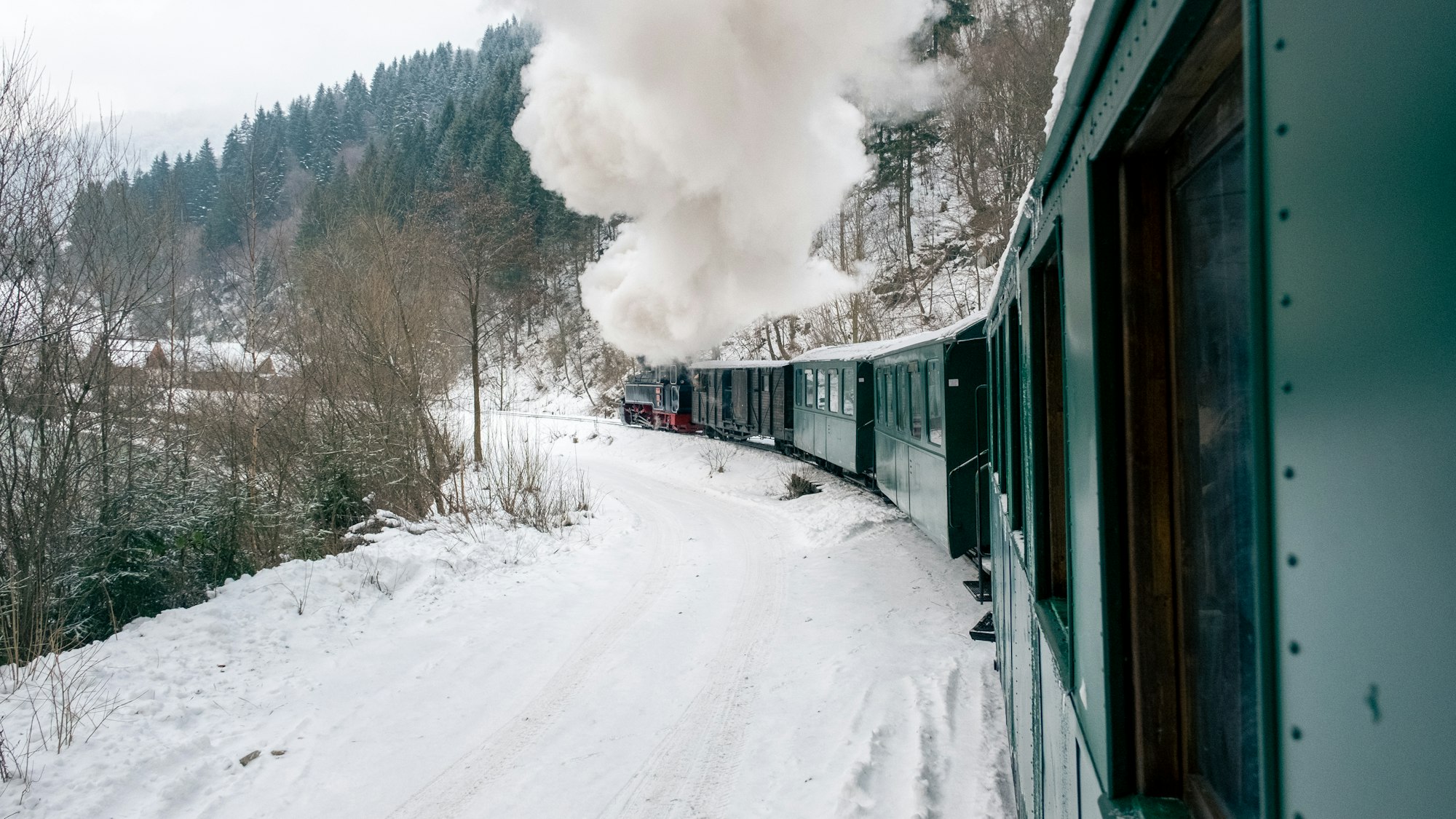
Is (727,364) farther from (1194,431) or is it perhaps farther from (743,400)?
(1194,431)

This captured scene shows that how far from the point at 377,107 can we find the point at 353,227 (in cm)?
8214

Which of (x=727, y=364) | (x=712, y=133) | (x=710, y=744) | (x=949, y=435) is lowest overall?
(x=710, y=744)

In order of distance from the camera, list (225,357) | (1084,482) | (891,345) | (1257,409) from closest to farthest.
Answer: (1257,409) → (1084,482) → (225,357) → (891,345)

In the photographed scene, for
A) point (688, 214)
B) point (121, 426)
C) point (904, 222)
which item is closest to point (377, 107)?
point (904, 222)

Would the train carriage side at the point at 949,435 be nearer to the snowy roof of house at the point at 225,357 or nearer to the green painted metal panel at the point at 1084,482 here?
the green painted metal panel at the point at 1084,482

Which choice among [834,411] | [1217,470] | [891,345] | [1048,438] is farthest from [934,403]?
[1217,470]

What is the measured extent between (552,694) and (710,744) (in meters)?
1.62

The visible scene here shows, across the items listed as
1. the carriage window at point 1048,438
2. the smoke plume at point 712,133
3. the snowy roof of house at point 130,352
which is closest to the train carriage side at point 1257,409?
the carriage window at point 1048,438

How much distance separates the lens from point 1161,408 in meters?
1.77

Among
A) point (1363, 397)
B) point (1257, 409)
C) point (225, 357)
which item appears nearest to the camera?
point (1363, 397)

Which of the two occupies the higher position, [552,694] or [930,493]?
[930,493]

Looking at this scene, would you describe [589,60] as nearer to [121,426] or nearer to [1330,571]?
[121,426]

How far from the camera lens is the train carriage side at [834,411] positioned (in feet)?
48.1

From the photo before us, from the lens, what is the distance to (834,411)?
53.3ft
